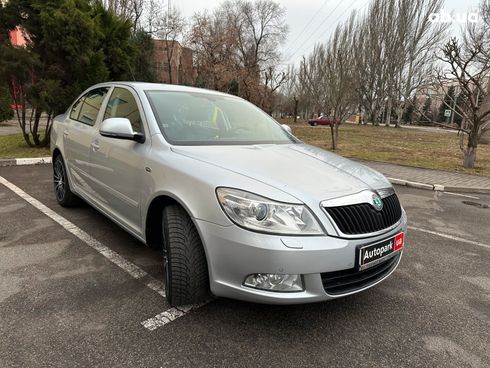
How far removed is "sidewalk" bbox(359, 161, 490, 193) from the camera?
25.5 feet

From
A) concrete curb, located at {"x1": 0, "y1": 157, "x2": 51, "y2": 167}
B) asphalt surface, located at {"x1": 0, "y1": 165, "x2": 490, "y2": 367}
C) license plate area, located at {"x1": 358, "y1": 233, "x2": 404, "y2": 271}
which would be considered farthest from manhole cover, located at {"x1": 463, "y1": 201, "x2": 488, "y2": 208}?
concrete curb, located at {"x1": 0, "y1": 157, "x2": 51, "y2": 167}

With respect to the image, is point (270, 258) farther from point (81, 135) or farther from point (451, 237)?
point (451, 237)

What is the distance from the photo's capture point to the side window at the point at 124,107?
3.11 metres

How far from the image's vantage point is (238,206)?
6.89 ft

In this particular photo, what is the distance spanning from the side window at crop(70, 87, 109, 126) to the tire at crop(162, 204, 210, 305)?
205 cm

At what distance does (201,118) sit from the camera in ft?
10.7

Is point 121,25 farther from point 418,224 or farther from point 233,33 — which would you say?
point 233,33

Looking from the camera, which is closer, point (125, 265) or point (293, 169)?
point (293, 169)

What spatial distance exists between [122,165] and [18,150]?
7.75m

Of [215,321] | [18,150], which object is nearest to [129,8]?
[18,150]

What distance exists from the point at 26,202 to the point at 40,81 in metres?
4.66

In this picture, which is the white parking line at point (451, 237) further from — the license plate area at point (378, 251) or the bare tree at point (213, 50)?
the bare tree at point (213, 50)

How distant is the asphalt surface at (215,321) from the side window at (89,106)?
1350 millimetres

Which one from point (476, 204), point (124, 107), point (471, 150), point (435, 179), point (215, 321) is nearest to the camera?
point (215, 321)
